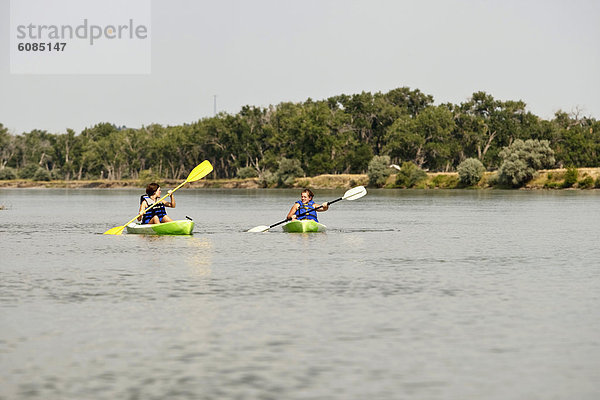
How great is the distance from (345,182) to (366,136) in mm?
17238

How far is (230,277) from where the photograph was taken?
22281 mm

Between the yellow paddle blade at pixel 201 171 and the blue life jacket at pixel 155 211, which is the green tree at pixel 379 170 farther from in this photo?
the blue life jacket at pixel 155 211

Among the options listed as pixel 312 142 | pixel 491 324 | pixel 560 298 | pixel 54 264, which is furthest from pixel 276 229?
pixel 312 142

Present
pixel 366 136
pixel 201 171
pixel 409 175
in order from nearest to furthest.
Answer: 1. pixel 201 171
2. pixel 409 175
3. pixel 366 136

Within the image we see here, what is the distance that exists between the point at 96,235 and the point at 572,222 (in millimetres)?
24056

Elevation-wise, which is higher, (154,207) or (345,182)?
(154,207)

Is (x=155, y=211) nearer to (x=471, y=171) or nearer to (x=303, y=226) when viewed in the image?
(x=303, y=226)

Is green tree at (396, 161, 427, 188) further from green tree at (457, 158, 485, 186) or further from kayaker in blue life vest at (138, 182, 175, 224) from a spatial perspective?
kayaker in blue life vest at (138, 182, 175, 224)

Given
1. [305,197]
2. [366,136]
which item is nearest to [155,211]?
[305,197]

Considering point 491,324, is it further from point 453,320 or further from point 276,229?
point 276,229

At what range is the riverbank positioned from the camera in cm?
12262

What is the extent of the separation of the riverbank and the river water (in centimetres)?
9483

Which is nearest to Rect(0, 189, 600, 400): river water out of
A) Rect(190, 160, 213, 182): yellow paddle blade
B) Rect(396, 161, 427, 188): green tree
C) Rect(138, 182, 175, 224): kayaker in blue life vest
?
Rect(138, 182, 175, 224): kayaker in blue life vest

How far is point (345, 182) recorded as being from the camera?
152 meters
